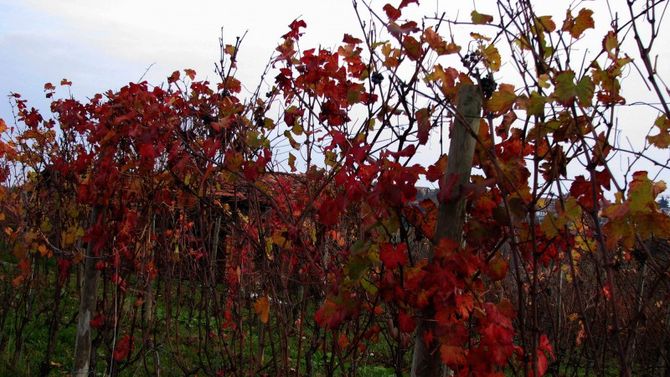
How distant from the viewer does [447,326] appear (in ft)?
5.79

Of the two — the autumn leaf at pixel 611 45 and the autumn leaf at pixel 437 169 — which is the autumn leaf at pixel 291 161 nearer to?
the autumn leaf at pixel 437 169

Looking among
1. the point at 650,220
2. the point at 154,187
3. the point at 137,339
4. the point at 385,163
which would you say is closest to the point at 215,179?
the point at 154,187

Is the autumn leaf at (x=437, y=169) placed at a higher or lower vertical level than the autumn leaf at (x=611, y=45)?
lower

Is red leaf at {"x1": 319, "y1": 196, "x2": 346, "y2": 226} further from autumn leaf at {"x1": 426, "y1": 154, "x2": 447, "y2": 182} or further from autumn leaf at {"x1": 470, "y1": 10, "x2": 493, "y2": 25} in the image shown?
autumn leaf at {"x1": 470, "y1": 10, "x2": 493, "y2": 25}

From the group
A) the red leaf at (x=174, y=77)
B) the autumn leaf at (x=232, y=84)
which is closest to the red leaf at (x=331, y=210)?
the autumn leaf at (x=232, y=84)

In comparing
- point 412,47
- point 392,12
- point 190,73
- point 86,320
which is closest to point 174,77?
point 190,73

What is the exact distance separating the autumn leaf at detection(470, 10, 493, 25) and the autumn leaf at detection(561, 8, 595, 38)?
243 millimetres

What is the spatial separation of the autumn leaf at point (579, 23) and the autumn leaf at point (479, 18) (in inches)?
9.6

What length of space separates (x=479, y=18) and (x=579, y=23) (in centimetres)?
30

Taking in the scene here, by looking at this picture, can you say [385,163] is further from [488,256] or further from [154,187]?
[154,187]

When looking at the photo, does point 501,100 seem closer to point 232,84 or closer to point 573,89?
point 573,89

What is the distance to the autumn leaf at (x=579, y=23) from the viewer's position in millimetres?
1896

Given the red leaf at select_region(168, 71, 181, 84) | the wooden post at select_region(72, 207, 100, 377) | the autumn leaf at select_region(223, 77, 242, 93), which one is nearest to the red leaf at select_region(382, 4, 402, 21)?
the autumn leaf at select_region(223, 77, 242, 93)

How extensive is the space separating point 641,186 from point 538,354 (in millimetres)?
729
